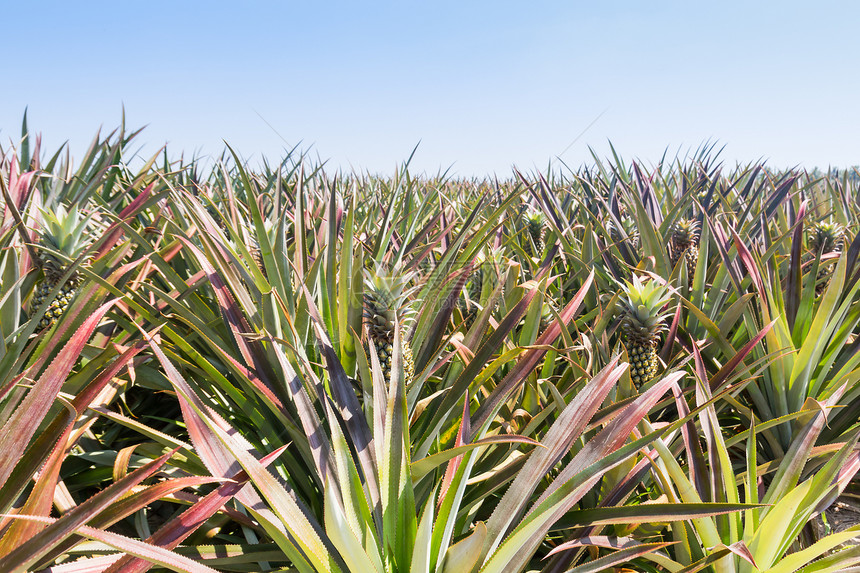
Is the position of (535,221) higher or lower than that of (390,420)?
higher

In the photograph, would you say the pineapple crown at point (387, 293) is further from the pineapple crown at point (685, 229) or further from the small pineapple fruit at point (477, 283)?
the pineapple crown at point (685, 229)

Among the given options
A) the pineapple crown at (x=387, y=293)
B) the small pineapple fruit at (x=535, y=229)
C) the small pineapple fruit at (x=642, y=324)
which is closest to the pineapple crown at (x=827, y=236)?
the small pineapple fruit at (x=535, y=229)

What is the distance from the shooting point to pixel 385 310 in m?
1.06

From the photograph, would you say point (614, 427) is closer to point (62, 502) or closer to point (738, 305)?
point (738, 305)

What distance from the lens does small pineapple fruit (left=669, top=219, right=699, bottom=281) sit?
221cm

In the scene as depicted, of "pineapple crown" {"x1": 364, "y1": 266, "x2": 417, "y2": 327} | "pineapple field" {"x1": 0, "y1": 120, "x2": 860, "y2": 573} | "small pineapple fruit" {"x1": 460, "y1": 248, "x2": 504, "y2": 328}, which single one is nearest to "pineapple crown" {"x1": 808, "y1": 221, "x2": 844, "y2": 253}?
"pineapple field" {"x1": 0, "y1": 120, "x2": 860, "y2": 573}

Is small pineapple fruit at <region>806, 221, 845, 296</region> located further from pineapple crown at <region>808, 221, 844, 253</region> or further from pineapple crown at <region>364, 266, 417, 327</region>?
pineapple crown at <region>364, 266, 417, 327</region>

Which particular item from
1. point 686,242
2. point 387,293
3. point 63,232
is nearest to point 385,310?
point 387,293

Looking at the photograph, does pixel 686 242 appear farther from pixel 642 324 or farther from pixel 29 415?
pixel 29 415

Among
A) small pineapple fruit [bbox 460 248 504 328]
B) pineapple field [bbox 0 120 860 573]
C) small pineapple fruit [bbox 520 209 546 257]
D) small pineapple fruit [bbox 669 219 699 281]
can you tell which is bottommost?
pineapple field [bbox 0 120 860 573]

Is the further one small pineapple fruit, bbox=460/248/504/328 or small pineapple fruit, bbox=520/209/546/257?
small pineapple fruit, bbox=520/209/546/257

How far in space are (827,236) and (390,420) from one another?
2269 mm

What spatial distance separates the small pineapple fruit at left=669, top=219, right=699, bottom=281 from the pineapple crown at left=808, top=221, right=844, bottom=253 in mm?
486

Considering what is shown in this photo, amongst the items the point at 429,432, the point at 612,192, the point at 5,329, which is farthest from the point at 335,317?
the point at 612,192
